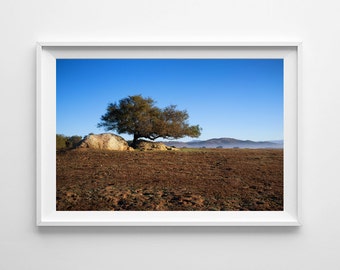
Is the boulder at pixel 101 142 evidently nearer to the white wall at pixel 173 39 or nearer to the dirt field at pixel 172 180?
the dirt field at pixel 172 180

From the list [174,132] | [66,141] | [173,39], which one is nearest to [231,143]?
[174,132]

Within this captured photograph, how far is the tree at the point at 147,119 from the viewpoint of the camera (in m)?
2.00

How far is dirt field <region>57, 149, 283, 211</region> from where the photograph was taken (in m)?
1.98

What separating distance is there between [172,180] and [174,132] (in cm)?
29

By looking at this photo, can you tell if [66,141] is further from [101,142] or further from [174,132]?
[174,132]

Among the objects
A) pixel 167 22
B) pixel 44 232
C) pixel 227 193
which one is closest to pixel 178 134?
pixel 227 193

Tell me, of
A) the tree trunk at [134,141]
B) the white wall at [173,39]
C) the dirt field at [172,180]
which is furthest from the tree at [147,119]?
the white wall at [173,39]

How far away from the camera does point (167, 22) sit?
195cm

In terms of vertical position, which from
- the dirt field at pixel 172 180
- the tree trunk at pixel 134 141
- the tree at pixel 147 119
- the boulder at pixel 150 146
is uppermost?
the tree at pixel 147 119

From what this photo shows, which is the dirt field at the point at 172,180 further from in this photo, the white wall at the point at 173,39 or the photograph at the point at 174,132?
the white wall at the point at 173,39

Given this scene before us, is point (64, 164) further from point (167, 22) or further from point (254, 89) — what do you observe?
point (254, 89)

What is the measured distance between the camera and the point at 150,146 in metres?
2.03

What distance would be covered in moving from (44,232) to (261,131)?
141cm

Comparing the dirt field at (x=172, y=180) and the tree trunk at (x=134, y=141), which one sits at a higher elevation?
the tree trunk at (x=134, y=141)
